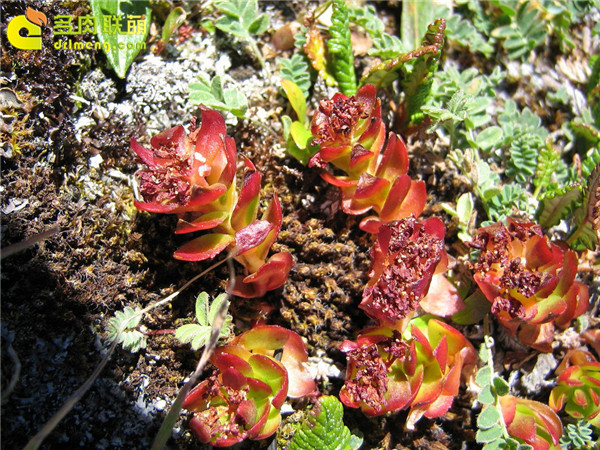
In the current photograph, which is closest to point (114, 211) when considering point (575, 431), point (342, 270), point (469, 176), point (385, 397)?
point (342, 270)

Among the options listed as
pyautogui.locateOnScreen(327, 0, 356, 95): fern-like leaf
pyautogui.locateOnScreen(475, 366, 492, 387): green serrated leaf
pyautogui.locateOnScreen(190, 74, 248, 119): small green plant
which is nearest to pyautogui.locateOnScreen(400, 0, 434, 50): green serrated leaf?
pyautogui.locateOnScreen(327, 0, 356, 95): fern-like leaf

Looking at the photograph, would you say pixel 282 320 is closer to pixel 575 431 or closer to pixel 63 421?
pixel 63 421

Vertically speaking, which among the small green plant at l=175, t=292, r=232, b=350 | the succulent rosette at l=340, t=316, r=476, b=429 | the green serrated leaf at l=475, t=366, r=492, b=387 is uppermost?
the small green plant at l=175, t=292, r=232, b=350

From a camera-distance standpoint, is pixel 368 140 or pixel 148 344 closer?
pixel 148 344

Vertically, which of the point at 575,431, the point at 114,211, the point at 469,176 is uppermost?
the point at 469,176

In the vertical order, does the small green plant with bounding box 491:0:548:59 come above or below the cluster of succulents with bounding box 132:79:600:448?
above

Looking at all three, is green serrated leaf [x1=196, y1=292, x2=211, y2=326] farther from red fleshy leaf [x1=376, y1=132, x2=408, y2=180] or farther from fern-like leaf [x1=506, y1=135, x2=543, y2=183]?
fern-like leaf [x1=506, y1=135, x2=543, y2=183]

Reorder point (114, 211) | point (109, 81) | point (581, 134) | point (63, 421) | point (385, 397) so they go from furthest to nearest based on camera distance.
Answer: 1. point (581, 134)
2. point (109, 81)
3. point (114, 211)
4. point (385, 397)
5. point (63, 421)
